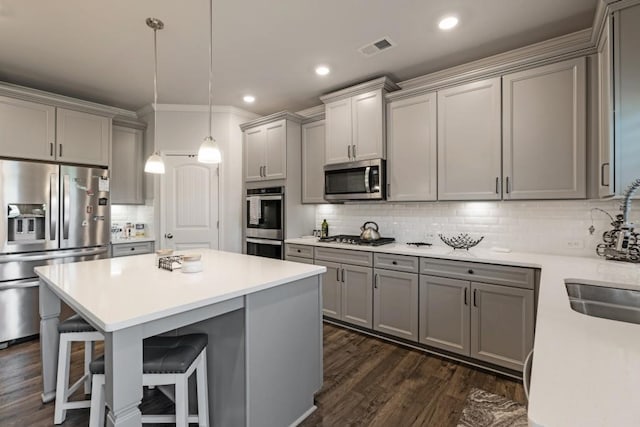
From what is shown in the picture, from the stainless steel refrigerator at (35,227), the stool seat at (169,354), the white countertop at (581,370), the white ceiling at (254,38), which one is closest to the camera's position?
the white countertop at (581,370)

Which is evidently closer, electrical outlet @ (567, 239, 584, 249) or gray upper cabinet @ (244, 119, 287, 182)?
electrical outlet @ (567, 239, 584, 249)

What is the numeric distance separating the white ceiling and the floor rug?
107 inches

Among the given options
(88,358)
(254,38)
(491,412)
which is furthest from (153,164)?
(491,412)

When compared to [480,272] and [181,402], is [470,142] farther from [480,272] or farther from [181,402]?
[181,402]

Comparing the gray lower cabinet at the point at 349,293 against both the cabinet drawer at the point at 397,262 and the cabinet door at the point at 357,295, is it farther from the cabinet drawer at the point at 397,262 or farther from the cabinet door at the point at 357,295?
the cabinet drawer at the point at 397,262

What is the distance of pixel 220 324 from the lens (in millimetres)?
1696

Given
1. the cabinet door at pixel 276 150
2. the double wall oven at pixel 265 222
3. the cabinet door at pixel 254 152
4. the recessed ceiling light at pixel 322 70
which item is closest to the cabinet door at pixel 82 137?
the cabinet door at pixel 254 152

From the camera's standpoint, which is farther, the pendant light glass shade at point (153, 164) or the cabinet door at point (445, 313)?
the cabinet door at point (445, 313)

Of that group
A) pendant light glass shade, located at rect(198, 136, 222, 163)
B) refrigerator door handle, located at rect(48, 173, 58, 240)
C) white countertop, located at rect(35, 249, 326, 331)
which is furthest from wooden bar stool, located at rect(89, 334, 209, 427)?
refrigerator door handle, located at rect(48, 173, 58, 240)

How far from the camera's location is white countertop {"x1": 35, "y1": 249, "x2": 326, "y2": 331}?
119cm

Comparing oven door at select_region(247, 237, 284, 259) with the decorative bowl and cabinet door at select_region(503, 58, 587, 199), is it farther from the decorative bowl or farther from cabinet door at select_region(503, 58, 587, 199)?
cabinet door at select_region(503, 58, 587, 199)

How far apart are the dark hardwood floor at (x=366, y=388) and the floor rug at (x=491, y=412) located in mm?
59

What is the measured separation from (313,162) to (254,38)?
1.68m

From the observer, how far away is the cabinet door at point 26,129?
120 inches
